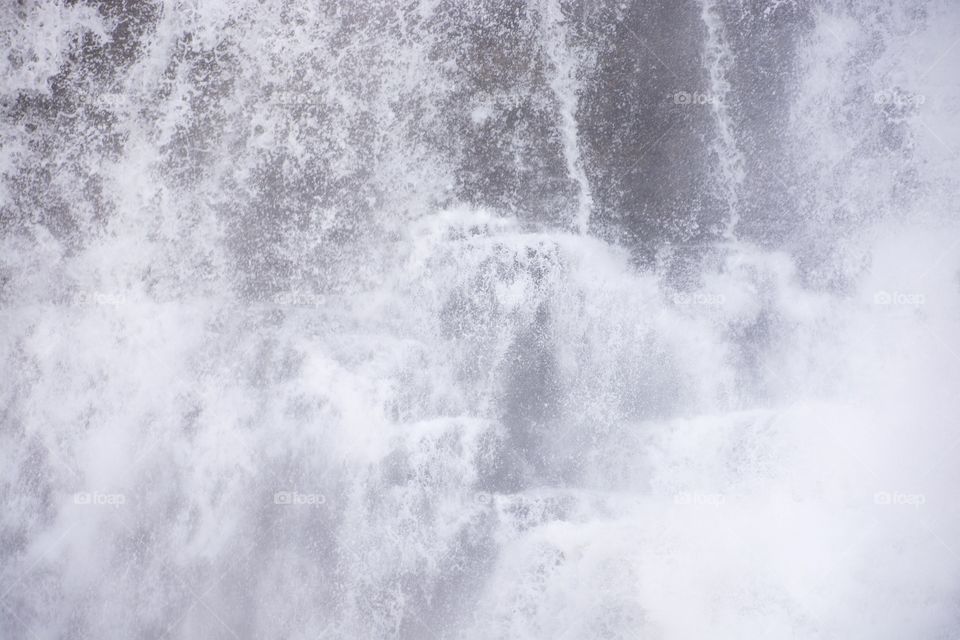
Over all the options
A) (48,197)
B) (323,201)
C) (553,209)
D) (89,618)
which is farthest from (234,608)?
(553,209)

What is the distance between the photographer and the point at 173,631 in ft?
12.1

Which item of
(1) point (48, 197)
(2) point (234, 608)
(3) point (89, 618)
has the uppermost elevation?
(1) point (48, 197)

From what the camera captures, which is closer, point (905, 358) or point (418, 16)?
point (905, 358)

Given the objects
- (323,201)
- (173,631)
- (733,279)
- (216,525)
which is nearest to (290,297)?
(323,201)

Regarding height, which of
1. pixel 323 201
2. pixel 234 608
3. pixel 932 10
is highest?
pixel 932 10

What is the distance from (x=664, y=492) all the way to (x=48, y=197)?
4104 mm

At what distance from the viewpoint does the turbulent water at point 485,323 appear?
11.8 ft

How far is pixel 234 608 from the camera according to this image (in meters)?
3.68

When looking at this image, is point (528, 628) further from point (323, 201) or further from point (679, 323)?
point (323, 201)

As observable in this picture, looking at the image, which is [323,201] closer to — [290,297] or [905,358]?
[290,297]

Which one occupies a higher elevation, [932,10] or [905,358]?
[932,10]

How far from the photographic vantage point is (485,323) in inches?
147

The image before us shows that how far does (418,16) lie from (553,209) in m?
1.44

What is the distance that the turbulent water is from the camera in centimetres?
361
